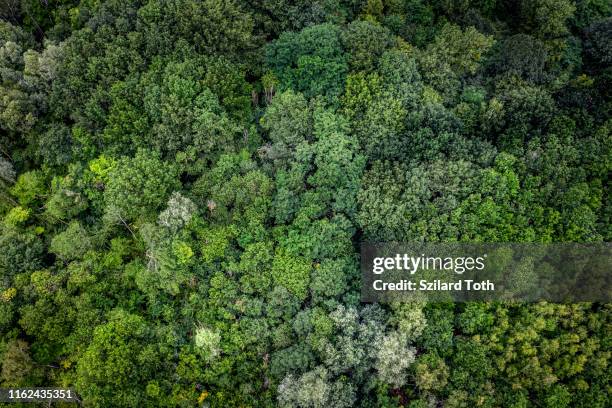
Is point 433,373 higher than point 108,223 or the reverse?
the reverse

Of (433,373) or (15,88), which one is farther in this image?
(15,88)

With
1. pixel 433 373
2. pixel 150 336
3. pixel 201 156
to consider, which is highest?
pixel 201 156

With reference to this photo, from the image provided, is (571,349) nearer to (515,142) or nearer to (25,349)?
(515,142)

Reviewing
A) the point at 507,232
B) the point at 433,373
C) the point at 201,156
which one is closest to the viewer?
the point at 433,373

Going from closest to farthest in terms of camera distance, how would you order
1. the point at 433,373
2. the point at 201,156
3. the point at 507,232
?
1. the point at 433,373
2. the point at 507,232
3. the point at 201,156

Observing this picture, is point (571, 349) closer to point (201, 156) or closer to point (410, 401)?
point (410, 401)

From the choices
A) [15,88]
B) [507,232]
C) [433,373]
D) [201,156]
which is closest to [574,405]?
[433,373]

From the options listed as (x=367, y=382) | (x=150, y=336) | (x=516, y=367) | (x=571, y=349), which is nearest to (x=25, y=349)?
(x=150, y=336)
